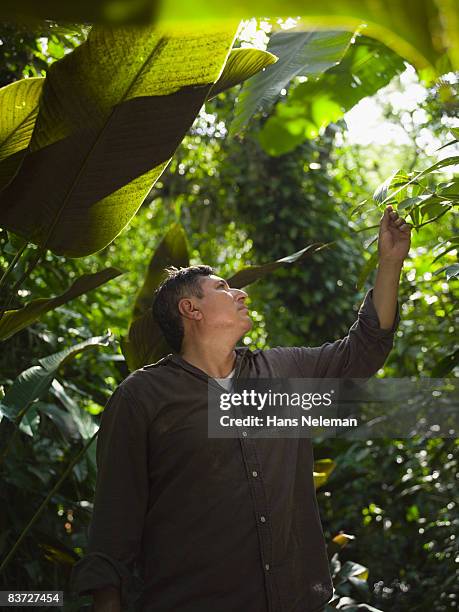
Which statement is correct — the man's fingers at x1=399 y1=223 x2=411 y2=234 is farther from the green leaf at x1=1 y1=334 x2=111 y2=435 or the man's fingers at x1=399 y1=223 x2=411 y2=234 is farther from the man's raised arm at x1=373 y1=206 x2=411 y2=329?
the green leaf at x1=1 y1=334 x2=111 y2=435

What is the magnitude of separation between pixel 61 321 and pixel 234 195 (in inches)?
82.7

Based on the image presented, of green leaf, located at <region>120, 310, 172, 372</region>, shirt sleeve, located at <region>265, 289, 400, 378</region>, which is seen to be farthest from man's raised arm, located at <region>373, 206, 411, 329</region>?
Answer: green leaf, located at <region>120, 310, 172, 372</region>

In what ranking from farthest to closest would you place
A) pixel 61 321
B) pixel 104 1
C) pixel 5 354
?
1. pixel 61 321
2. pixel 5 354
3. pixel 104 1

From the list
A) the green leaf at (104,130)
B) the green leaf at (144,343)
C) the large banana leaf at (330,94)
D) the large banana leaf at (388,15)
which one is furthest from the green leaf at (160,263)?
the large banana leaf at (388,15)

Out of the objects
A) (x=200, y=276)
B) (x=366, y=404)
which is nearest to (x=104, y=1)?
(x=200, y=276)

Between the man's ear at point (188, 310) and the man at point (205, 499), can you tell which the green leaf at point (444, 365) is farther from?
the man's ear at point (188, 310)

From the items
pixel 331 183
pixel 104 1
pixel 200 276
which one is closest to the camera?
pixel 104 1

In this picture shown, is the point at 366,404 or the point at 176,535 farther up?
the point at 366,404

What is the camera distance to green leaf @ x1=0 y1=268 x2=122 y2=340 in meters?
1.86

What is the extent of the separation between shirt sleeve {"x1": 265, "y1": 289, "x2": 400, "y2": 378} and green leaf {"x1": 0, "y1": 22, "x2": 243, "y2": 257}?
1.69 ft

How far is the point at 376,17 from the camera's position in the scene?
288 millimetres

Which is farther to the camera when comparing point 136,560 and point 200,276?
point 200,276

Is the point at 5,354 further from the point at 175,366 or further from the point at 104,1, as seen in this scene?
the point at 104,1

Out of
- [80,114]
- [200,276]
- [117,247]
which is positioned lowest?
[200,276]
